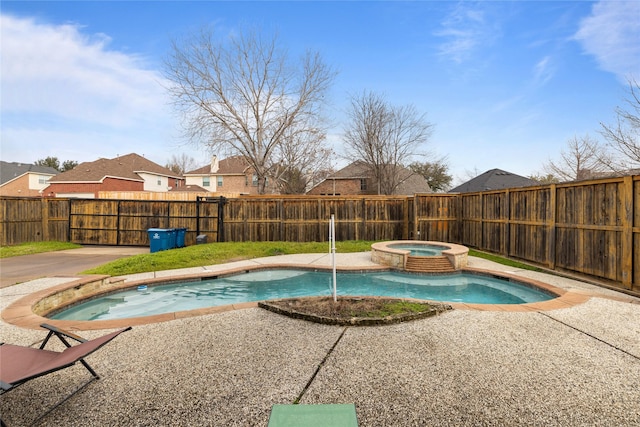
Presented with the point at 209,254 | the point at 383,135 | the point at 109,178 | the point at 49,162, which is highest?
the point at 49,162

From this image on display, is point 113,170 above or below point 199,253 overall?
above

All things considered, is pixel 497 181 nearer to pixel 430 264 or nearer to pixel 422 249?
pixel 422 249

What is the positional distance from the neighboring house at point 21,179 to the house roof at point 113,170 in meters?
8.07

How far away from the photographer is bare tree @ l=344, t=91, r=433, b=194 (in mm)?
21359

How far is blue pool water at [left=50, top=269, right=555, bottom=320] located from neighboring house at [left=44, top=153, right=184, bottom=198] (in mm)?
19014

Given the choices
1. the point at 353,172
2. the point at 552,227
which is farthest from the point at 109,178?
the point at 552,227

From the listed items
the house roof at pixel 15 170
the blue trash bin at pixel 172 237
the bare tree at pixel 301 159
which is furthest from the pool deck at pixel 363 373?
the house roof at pixel 15 170

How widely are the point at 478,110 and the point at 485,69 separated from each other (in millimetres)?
3739

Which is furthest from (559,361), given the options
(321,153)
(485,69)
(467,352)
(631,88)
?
(321,153)

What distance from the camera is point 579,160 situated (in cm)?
2272

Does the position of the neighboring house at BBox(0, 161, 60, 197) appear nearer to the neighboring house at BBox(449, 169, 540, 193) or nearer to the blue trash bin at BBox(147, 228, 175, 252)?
the blue trash bin at BBox(147, 228, 175, 252)

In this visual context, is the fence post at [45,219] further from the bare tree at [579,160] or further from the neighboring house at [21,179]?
the bare tree at [579,160]

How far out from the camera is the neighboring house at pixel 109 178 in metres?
23.2

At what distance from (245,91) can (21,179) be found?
1132 inches
